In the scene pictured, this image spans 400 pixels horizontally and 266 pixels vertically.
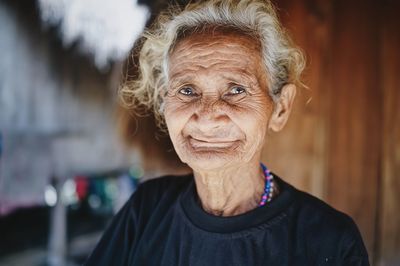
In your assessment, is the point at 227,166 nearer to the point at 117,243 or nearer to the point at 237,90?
the point at 237,90

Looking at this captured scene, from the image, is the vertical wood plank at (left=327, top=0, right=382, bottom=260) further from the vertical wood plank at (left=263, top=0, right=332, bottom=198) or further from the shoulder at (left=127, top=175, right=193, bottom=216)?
the shoulder at (left=127, top=175, right=193, bottom=216)

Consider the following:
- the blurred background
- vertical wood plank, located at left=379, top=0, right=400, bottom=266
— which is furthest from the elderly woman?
vertical wood plank, located at left=379, top=0, right=400, bottom=266

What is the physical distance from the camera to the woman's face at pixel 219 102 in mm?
1507

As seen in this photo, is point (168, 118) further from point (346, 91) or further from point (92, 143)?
point (92, 143)

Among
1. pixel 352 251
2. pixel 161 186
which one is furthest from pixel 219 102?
pixel 352 251

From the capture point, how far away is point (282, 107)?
1.71 metres

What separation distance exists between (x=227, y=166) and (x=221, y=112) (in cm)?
19

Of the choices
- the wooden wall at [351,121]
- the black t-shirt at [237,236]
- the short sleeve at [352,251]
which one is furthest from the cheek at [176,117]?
the wooden wall at [351,121]

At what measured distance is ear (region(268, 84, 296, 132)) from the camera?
5.53 ft

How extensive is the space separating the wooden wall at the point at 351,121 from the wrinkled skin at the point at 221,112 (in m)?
1.21

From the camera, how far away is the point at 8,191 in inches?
122

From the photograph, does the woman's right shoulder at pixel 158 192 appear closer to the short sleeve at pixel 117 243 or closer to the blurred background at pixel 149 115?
the short sleeve at pixel 117 243

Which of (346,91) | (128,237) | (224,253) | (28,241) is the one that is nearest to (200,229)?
(224,253)

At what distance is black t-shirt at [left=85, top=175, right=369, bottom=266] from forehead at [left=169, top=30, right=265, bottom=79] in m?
0.45
